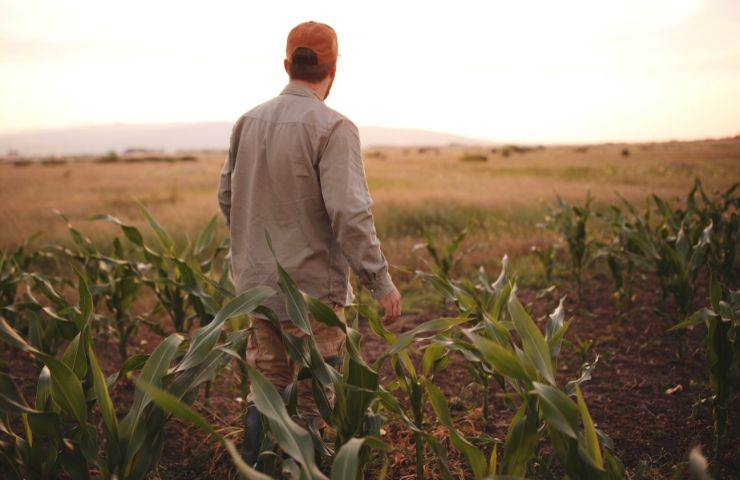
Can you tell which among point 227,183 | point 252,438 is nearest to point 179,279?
point 227,183

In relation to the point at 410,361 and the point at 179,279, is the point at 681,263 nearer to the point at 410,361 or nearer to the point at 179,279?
the point at 410,361

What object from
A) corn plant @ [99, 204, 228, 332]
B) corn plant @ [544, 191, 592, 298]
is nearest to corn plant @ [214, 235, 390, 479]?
corn plant @ [99, 204, 228, 332]

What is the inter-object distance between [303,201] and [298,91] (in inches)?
17.9

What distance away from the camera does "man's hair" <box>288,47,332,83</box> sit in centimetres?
200

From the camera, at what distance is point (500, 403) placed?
9.98ft

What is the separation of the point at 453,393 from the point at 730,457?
1.45 metres

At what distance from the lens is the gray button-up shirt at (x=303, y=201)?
6.27 ft

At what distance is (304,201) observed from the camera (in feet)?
6.68

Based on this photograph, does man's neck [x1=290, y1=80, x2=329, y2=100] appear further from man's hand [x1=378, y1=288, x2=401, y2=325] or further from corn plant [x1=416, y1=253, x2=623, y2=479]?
corn plant [x1=416, y1=253, x2=623, y2=479]

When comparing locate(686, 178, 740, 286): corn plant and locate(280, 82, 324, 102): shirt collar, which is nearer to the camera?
locate(280, 82, 324, 102): shirt collar

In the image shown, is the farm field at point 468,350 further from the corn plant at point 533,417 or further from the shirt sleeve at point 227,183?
the shirt sleeve at point 227,183

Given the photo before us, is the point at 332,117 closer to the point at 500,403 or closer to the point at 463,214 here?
the point at 500,403

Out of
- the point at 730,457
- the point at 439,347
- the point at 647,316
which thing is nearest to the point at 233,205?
the point at 439,347

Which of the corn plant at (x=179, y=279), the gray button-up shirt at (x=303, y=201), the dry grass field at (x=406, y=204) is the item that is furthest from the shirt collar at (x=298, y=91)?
the dry grass field at (x=406, y=204)
